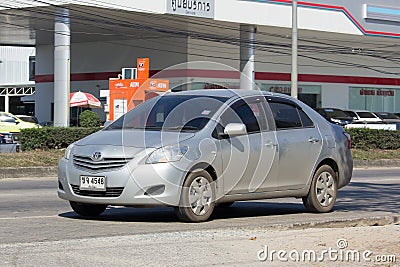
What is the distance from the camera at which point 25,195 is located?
15.0m

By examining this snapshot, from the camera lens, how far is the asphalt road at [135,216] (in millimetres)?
9688

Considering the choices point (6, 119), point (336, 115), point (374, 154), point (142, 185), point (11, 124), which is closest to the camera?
point (142, 185)

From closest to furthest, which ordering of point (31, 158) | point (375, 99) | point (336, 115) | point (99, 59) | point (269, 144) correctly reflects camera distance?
1. point (269, 144)
2. point (31, 158)
3. point (336, 115)
4. point (99, 59)
5. point (375, 99)

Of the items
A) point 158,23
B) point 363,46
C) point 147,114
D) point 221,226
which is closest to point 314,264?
point 221,226

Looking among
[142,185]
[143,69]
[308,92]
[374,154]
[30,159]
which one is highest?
[143,69]

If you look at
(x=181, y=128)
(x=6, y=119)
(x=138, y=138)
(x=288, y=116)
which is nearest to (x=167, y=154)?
(x=138, y=138)

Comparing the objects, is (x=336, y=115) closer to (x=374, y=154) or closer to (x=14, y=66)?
(x=374, y=154)

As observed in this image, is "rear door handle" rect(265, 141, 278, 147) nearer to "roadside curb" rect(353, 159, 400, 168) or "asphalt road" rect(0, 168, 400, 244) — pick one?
"asphalt road" rect(0, 168, 400, 244)

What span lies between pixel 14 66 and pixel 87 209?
71530mm

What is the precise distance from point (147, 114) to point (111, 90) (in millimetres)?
25521

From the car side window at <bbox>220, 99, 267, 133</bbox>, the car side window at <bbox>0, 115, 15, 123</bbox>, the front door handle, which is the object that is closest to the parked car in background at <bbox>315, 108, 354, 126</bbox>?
the car side window at <bbox>0, 115, 15, 123</bbox>

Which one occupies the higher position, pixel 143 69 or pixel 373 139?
pixel 143 69

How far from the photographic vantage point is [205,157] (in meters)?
10.6

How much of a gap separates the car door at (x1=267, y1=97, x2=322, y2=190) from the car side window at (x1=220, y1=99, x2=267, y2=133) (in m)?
0.26
